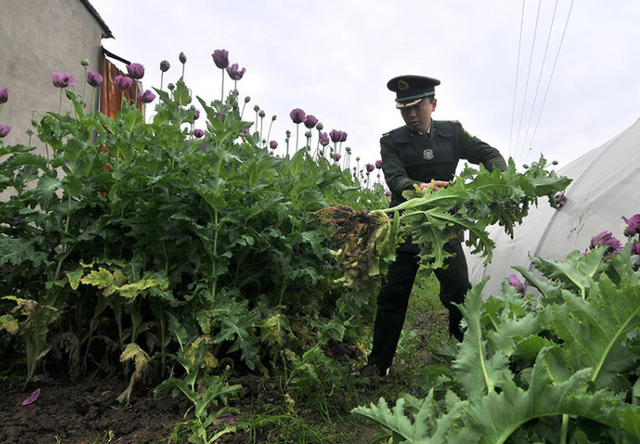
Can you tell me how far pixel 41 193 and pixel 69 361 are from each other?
1017 mm

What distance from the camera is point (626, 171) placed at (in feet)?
12.3

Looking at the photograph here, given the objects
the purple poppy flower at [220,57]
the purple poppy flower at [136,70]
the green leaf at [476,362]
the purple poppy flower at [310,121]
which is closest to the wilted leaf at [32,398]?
the purple poppy flower at [136,70]

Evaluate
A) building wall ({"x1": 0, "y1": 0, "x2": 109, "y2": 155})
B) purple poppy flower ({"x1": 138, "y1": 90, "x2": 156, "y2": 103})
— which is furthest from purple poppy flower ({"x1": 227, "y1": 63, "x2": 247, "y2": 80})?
building wall ({"x1": 0, "y1": 0, "x2": 109, "y2": 155})

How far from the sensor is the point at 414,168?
386cm

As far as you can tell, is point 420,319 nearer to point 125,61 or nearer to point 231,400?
point 231,400

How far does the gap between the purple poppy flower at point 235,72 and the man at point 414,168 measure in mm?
1253

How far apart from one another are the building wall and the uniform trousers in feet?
25.9

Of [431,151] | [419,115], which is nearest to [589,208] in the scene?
[431,151]

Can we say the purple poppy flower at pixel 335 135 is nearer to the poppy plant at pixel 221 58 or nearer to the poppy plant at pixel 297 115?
the poppy plant at pixel 297 115

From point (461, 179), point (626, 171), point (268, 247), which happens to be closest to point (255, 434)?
point (268, 247)

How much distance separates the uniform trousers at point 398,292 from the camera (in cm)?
A: 353

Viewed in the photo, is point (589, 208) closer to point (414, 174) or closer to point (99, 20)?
point (414, 174)

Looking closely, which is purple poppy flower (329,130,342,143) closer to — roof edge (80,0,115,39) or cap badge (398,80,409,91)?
cap badge (398,80,409,91)

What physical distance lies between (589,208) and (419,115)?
1689 millimetres
